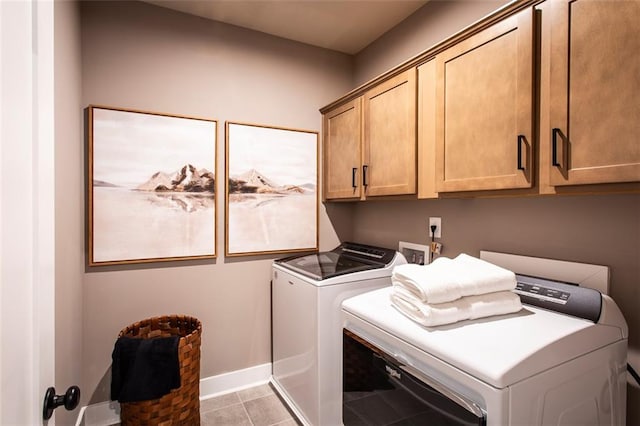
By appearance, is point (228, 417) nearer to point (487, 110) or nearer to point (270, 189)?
point (270, 189)

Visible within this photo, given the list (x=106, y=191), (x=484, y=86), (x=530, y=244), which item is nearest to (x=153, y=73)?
(x=106, y=191)

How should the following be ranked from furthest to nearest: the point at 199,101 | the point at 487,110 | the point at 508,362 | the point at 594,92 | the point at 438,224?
the point at 199,101 < the point at 438,224 < the point at 487,110 < the point at 594,92 < the point at 508,362

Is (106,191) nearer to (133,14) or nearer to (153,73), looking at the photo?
(153,73)

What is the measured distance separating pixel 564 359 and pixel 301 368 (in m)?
1.37

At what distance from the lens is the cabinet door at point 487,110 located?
1.23m

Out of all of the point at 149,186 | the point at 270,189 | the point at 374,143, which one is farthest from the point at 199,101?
the point at 374,143

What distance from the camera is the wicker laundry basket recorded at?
1.71 m

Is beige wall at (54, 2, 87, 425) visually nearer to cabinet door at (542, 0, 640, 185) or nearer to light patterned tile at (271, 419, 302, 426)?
light patterned tile at (271, 419, 302, 426)

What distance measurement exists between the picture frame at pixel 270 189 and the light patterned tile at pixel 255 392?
3.19ft

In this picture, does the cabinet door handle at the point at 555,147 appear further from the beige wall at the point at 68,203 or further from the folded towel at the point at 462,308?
the beige wall at the point at 68,203

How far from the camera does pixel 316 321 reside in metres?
1.77

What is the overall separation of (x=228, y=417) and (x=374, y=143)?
1933 mm

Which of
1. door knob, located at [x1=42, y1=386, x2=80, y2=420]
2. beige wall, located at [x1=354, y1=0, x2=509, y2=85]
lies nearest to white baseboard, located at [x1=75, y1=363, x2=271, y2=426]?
door knob, located at [x1=42, y1=386, x2=80, y2=420]

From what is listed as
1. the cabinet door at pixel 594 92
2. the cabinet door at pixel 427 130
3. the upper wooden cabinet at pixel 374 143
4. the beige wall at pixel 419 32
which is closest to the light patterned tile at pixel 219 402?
the upper wooden cabinet at pixel 374 143
